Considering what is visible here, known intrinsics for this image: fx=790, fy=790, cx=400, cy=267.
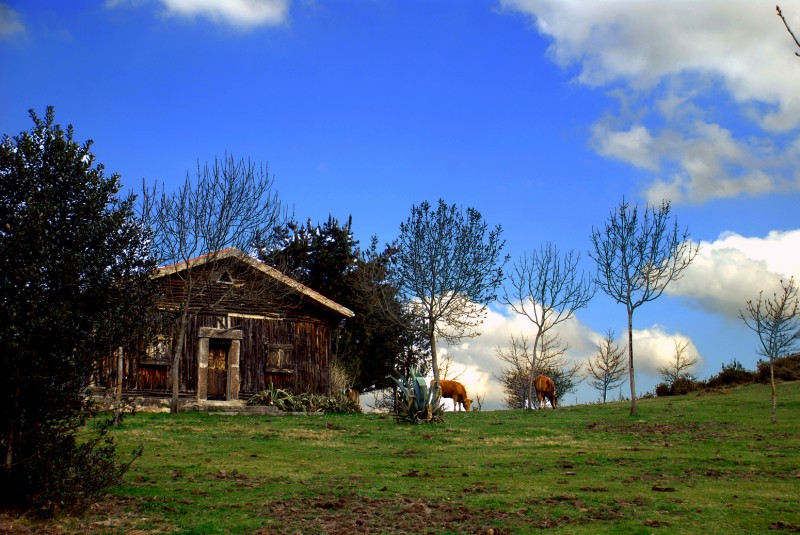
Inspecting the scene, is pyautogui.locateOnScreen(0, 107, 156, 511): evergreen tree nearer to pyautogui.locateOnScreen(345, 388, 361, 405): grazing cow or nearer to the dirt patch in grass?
the dirt patch in grass

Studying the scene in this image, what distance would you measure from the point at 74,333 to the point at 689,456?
13.8 m

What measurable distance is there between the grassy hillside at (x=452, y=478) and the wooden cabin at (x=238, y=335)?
6.37 m

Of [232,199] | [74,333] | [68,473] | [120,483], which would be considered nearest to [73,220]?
[74,333]

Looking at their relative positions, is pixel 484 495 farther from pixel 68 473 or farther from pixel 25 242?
pixel 25 242

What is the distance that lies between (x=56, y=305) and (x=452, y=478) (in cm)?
777

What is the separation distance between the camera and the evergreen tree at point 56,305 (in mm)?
10938

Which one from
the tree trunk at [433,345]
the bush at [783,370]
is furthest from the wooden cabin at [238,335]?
the bush at [783,370]

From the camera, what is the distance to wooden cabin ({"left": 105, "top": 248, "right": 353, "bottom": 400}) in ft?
102

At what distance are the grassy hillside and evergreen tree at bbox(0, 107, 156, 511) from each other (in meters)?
0.80

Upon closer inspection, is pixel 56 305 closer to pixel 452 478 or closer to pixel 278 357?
pixel 452 478

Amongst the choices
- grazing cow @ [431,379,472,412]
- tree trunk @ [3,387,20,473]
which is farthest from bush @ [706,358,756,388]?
tree trunk @ [3,387,20,473]

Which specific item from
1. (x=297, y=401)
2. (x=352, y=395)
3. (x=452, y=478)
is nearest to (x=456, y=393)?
(x=352, y=395)

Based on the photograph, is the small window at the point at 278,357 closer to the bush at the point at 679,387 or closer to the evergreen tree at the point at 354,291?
the evergreen tree at the point at 354,291

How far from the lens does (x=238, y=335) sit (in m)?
32.3
